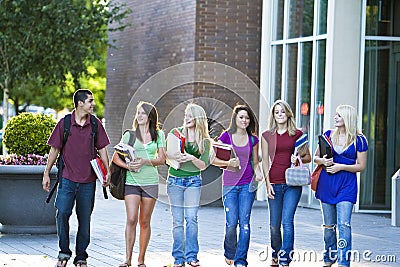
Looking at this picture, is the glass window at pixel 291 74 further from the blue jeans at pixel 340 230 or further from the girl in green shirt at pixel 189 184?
the girl in green shirt at pixel 189 184

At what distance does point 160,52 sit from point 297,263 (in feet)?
39.1

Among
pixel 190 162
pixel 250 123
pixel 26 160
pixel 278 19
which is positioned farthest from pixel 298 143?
pixel 278 19

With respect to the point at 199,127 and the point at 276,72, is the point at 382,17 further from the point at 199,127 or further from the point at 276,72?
the point at 199,127

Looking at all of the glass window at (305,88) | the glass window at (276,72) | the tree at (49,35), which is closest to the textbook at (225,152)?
the glass window at (305,88)

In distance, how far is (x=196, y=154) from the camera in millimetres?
9812

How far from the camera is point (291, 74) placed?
60.8 feet

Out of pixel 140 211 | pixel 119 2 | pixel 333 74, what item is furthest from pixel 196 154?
pixel 119 2

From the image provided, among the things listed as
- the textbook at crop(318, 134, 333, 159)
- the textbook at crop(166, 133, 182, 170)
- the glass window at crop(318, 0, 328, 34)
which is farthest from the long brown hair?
the glass window at crop(318, 0, 328, 34)

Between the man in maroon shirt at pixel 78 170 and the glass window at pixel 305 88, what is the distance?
339 inches

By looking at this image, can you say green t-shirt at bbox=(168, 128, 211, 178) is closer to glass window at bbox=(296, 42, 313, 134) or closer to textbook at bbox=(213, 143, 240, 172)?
textbook at bbox=(213, 143, 240, 172)

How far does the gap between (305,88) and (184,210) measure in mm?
8629

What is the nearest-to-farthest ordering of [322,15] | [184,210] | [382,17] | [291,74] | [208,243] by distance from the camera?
[184,210]
[208,243]
[382,17]
[322,15]
[291,74]

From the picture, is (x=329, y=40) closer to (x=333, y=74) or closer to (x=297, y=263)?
(x=333, y=74)

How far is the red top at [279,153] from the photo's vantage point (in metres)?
9.80
